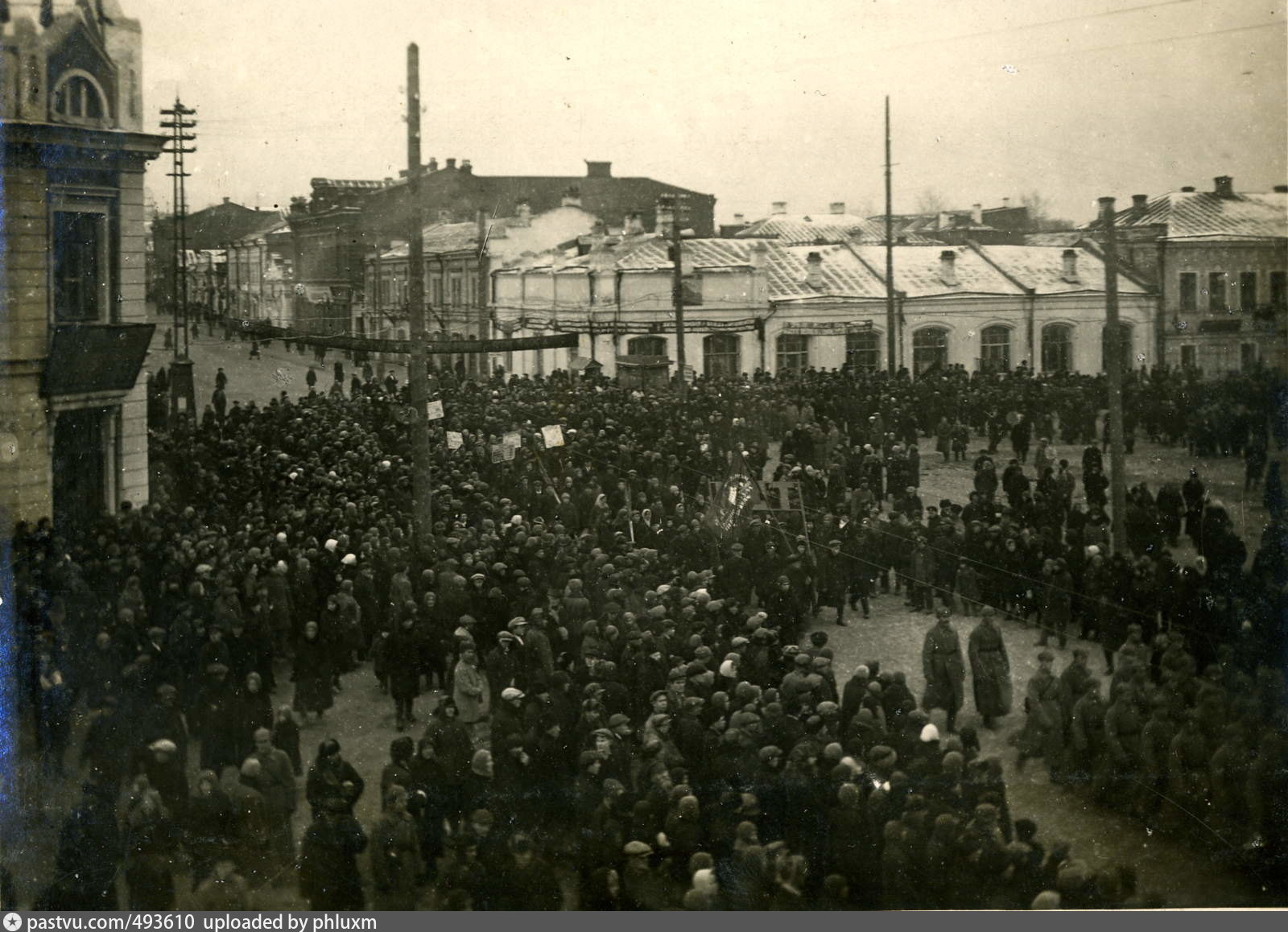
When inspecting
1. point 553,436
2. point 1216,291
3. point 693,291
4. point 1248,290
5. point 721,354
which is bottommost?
point 553,436

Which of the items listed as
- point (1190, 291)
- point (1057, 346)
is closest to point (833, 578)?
point (1190, 291)

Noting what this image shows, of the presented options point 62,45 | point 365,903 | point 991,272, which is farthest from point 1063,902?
point 991,272

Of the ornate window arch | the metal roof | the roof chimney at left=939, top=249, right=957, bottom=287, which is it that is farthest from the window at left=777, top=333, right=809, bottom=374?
the ornate window arch

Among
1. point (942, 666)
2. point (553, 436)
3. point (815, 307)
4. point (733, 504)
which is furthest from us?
point (815, 307)

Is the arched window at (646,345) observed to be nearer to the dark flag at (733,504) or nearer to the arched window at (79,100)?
the dark flag at (733,504)

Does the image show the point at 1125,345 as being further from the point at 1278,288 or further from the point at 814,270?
the point at 814,270

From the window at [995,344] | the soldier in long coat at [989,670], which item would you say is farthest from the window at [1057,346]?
the soldier in long coat at [989,670]

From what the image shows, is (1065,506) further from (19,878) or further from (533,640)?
(19,878)

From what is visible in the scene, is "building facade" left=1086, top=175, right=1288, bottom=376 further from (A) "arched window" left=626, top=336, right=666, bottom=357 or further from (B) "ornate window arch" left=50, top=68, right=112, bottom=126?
(B) "ornate window arch" left=50, top=68, right=112, bottom=126
